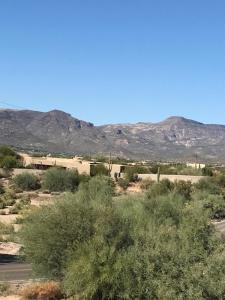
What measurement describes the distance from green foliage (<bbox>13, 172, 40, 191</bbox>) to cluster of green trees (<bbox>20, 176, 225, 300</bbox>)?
6431 centimetres

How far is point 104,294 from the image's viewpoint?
2325 centimetres

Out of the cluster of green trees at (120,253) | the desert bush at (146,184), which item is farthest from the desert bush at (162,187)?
the cluster of green trees at (120,253)

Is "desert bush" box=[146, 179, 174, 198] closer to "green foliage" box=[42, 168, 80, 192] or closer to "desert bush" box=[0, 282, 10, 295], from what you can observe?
"green foliage" box=[42, 168, 80, 192]

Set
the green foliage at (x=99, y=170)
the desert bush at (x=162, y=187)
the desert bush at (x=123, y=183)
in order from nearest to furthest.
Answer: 1. the desert bush at (x=162, y=187)
2. the desert bush at (x=123, y=183)
3. the green foliage at (x=99, y=170)

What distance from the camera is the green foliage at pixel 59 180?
92.1 meters

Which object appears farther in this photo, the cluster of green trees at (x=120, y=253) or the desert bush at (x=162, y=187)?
the desert bush at (x=162, y=187)

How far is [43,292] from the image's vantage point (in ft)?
85.0

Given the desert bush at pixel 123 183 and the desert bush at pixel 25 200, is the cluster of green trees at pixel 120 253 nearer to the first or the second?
the desert bush at pixel 25 200

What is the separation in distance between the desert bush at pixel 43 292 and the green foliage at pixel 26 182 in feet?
218

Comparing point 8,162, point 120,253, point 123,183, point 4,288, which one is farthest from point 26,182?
point 120,253

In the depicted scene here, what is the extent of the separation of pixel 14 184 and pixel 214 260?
251 feet

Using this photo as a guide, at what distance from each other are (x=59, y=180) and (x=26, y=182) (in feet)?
16.1

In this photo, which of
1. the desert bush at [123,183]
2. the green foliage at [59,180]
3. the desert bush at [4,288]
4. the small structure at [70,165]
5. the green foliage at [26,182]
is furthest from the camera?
the small structure at [70,165]

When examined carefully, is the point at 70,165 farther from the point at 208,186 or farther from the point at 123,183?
the point at 208,186
